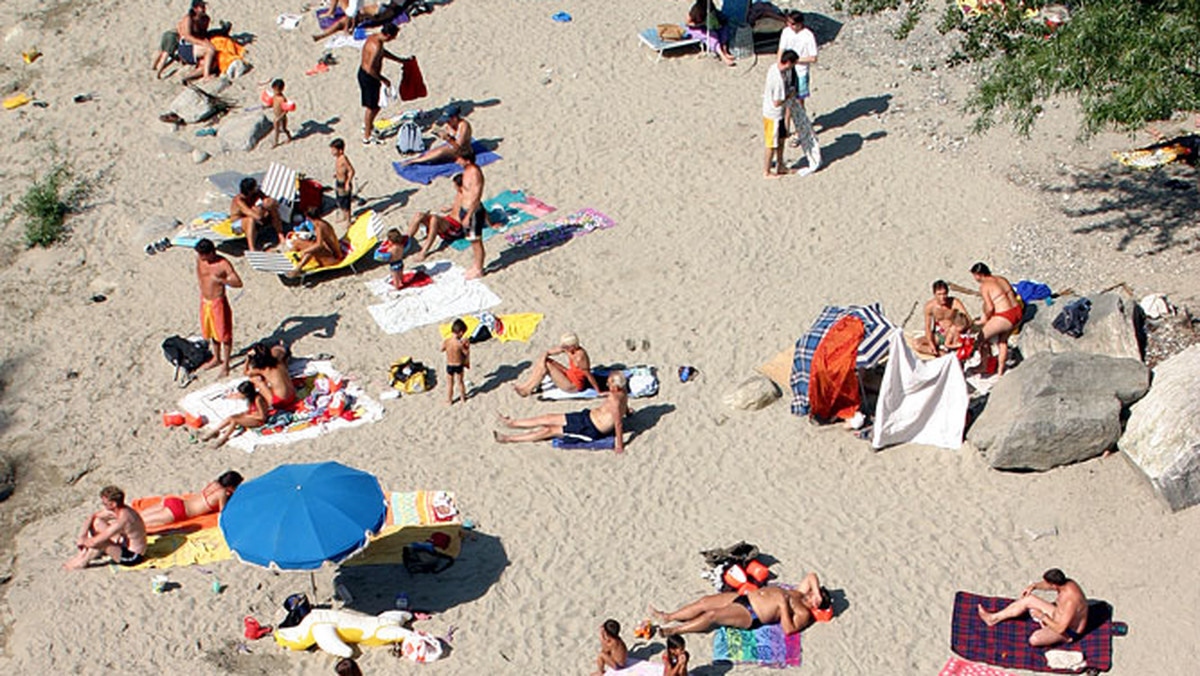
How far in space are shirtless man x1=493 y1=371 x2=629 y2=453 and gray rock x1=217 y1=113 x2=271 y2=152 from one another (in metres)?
8.51

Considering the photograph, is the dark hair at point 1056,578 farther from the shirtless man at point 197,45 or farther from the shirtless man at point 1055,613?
the shirtless man at point 197,45

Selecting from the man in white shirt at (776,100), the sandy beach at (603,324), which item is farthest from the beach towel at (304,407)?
the man in white shirt at (776,100)

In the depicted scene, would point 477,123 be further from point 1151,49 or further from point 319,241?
point 1151,49

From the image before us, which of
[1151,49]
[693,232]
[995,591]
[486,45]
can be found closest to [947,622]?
[995,591]

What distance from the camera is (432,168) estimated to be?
18578mm

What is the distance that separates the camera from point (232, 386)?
1459 cm

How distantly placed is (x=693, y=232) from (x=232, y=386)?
6.15 metres

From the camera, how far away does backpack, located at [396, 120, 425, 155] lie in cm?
1872

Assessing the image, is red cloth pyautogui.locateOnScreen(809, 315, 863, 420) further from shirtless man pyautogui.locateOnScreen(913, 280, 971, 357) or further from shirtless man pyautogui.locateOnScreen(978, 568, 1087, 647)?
shirtless man pyautogui.locateOnScreen(978, 568, 1087, 647)

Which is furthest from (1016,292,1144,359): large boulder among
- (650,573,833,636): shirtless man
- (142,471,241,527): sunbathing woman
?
(142,471,241,527): sunbathing woman

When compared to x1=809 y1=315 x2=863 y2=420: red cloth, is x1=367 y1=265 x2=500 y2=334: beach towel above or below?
below

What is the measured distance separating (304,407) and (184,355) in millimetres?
1760

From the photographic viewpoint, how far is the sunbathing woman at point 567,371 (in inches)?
541

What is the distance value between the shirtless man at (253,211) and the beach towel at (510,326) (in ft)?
10.3
